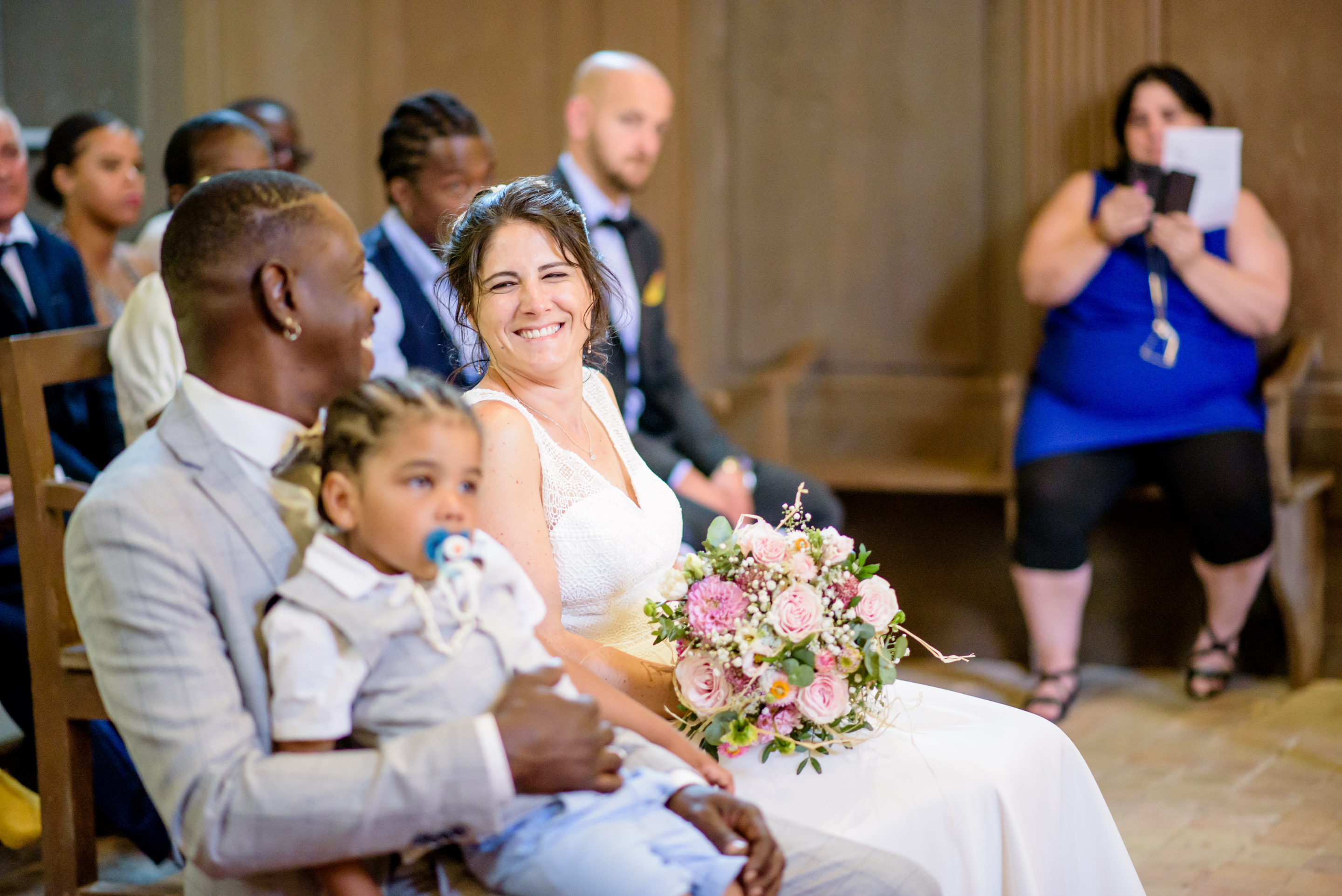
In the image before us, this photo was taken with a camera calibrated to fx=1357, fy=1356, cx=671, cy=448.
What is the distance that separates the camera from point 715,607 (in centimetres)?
194

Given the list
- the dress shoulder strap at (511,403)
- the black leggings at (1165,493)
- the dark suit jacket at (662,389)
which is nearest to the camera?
the dress shoulder strap at (511,403)

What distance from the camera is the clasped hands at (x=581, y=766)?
4.97 ft

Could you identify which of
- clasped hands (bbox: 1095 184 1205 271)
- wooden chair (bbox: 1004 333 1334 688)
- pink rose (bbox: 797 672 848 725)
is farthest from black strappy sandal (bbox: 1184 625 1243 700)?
pink rose (bbox: 797 672 848 725)

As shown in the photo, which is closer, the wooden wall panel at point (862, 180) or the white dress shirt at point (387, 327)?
the white dress shirt at point (387, 327)

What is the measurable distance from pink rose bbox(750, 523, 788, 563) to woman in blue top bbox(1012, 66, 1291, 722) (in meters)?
2.35

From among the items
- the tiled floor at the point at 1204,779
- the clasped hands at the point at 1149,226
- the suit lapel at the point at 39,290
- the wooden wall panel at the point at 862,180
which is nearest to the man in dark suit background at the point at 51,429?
the suit lapel at the point at 39,290

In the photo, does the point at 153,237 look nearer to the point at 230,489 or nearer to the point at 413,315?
the point at 413,315

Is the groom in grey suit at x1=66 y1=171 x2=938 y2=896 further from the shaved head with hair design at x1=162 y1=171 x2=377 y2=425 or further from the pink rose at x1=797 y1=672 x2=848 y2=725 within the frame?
the pink rose at x1=797 y1=672 x2=848 y2=725

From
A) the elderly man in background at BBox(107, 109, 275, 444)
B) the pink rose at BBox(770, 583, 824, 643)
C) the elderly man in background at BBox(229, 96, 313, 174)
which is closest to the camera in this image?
the pink rose at BBox(770, 583, 824, 643)

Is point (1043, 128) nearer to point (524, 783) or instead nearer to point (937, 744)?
point (937, 744)

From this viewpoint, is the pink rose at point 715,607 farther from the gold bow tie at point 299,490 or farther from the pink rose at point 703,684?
the gold bow tie at point 299,490

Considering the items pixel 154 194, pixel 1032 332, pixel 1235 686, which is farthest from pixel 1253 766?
pixel 154 194

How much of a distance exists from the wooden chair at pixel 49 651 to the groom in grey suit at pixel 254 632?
0.85m

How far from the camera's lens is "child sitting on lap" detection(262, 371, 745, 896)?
1.51 metres
